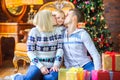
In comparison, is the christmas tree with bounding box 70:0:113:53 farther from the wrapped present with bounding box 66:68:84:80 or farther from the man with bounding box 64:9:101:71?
the wrapped present with bounding box 66:68:84:80

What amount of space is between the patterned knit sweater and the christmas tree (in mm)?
2546

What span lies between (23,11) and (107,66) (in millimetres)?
4795

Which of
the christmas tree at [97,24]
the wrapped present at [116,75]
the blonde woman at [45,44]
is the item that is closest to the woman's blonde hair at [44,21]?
the blonde woman at [45,44]

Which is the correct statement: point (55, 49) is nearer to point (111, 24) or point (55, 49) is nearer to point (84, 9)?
point (84, 9)

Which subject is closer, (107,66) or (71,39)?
(107,66)

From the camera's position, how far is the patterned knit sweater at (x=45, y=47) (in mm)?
2510

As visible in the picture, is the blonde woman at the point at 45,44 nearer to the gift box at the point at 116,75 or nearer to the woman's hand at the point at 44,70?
the woman's hand at the point at 44,70

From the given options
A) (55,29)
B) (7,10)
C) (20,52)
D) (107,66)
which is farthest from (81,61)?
(7,10)

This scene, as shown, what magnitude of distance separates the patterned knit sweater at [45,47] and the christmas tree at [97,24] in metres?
2.55

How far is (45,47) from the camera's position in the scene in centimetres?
251

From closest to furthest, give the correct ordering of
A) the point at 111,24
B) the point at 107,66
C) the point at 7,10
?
the point at 107,66 → the point at 111,24 → the point at 7,10

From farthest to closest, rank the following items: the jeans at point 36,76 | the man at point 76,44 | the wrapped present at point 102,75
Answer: the man at point 76,44 < the jeans at point 36,76 < the wrapped present at point 102,75

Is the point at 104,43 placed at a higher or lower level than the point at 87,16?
lower

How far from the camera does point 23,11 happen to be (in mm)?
6461
